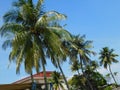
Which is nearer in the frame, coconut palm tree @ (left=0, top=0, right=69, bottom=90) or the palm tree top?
coconut palm tree @ (left=0, top=0, right=69, bottom=90)

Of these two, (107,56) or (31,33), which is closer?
(31,33)

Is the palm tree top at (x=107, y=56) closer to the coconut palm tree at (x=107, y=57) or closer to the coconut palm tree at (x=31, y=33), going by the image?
the coconut palm tree at (x=107, y=57)

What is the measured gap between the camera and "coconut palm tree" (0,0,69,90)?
1106 inches

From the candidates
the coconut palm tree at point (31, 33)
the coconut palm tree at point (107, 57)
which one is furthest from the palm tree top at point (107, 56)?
the coconut palm tree at point (31, 33)

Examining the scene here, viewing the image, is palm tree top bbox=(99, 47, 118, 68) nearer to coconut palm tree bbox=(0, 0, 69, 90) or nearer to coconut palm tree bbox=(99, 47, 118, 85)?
coconut palm tree bbox=(99, 47, 118, 85)

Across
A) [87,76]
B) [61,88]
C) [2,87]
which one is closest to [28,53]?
[2,87]

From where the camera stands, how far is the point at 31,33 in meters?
28.9

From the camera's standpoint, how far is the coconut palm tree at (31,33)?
28.1 m

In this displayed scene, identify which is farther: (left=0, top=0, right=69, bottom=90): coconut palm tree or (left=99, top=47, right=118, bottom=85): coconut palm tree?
(left=99, top=47, right=118, bottom=85): coconut palm tree

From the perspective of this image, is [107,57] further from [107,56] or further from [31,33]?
[31,33]

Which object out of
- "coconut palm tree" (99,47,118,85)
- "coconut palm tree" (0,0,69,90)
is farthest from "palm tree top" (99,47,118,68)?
"coconut palm tree" (0,0,69,90)

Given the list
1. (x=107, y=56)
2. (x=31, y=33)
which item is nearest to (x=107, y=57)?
(x=107, y=56)

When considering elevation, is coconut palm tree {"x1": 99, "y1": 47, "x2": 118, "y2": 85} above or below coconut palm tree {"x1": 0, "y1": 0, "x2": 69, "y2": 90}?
above

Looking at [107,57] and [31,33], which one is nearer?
[31,33]
